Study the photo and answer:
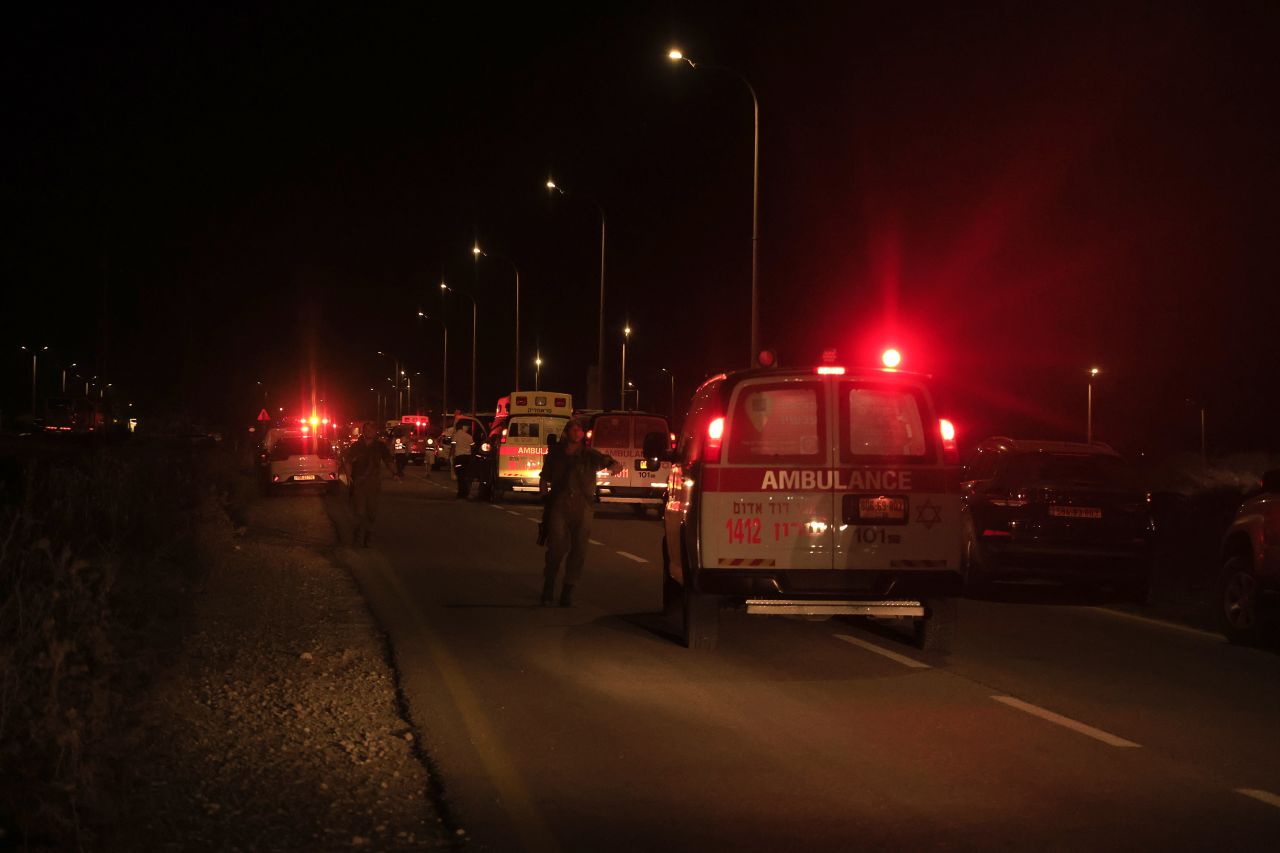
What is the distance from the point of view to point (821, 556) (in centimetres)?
1073

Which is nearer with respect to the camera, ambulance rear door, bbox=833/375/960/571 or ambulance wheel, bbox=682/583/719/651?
ambulance rear door, bbox=833/375/960/571

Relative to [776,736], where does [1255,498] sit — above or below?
above

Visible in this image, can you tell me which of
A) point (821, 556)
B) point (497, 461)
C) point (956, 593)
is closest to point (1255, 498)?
point (956, 593)

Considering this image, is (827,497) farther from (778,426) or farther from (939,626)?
(939,626)

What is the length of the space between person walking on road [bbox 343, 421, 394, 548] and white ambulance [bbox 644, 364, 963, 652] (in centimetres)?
1166

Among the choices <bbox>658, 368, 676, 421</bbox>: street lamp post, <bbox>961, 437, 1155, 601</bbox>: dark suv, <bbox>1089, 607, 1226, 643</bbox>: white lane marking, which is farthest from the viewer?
<bbox>658, 368, 676, 421</bbox>: street lamp post

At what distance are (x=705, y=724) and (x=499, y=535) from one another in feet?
52.9

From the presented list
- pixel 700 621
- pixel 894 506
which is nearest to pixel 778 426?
pixel 894 506

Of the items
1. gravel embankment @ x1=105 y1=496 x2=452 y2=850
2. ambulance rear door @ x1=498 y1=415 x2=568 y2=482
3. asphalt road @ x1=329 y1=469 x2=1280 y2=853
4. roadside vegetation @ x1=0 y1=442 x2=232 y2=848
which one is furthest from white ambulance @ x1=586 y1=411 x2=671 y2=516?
gravel embankment @ x1=105 y1=496 x2=452 y2=850

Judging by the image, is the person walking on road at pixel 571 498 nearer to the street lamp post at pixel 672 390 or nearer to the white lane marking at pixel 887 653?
the white lane marking at pixel 887 653

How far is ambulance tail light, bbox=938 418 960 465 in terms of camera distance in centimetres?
1083

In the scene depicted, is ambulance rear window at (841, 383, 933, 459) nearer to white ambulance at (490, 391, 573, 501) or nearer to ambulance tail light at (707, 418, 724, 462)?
ambulance tail light at (707, 418, 724, 462)

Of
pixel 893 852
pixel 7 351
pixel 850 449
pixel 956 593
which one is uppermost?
pixel 7 351

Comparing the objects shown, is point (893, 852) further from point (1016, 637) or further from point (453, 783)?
point (1016, 637)
